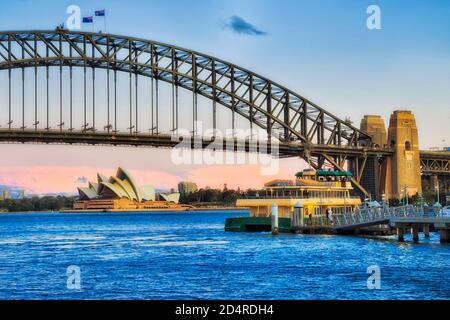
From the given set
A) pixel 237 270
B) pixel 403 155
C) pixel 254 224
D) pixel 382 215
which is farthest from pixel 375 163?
pixel 237 270

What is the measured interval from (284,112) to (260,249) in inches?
2549

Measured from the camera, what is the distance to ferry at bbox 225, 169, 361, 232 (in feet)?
254

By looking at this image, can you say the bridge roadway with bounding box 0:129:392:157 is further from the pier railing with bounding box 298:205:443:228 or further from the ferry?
the pier railing with bounding box 298:205:443:228

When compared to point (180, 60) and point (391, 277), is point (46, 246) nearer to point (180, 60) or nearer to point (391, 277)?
point (391, 277)

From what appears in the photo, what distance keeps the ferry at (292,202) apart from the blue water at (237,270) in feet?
30.0

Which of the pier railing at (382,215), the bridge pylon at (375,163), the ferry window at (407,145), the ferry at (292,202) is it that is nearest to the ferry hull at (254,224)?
the ferry at (292,202)

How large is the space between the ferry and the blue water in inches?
360

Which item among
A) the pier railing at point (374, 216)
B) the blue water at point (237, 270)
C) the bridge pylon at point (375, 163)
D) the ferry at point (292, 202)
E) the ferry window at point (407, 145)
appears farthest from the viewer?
the ferry window at point (407, 145)

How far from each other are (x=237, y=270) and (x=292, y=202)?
31.8 metres

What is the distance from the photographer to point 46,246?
71.2 metres

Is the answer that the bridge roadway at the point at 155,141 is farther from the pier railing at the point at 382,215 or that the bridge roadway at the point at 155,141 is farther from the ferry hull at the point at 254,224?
the pier railing at the point at 382,215

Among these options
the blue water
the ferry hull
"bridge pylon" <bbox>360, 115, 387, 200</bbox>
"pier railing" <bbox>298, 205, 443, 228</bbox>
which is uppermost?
"bridge pylon" <bbox>360, 115, 387, 200</bbox>

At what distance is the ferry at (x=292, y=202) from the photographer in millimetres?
77500

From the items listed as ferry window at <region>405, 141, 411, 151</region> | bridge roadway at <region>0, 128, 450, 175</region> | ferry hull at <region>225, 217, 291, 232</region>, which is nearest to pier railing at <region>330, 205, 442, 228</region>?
ferry hull at <region>225, 217, 291, 232</region>
